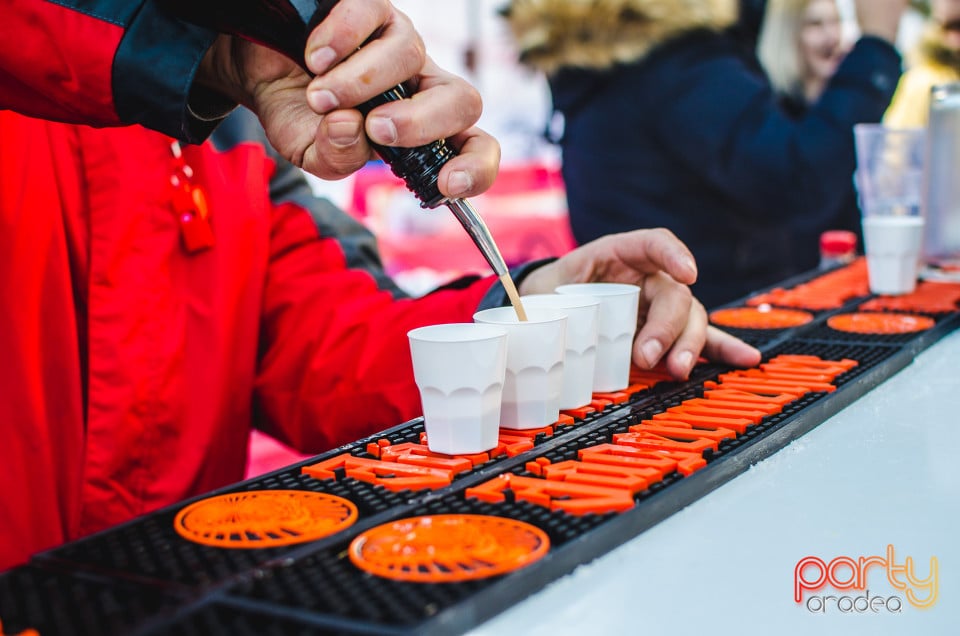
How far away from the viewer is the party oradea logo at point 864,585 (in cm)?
66

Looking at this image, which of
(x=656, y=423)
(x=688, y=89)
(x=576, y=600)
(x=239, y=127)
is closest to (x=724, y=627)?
(x=576, y=600)

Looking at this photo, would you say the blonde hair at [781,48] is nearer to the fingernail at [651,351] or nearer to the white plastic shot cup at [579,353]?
the fingernail at [651,351]

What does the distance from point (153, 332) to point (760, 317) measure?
0.97 metres

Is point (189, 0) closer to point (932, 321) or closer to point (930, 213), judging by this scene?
point (932, 321)

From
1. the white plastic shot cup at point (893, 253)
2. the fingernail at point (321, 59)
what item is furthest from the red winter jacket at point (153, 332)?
the white plastic shot cup at point (893, 253)

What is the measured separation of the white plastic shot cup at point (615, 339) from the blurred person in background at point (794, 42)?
2.09 m

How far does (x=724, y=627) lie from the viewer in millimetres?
621

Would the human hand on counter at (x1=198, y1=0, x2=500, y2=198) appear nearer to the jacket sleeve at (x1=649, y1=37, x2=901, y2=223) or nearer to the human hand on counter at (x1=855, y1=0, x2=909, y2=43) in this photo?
the jacket sleeve at (x1=649, y1=37, x2=901, y2=223)

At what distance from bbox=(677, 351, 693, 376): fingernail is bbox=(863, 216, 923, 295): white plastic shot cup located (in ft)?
2.54

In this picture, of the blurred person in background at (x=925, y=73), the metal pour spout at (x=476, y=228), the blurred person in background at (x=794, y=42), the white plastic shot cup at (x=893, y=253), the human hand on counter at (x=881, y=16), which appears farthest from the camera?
the blurred person in background at (x=925, y=73)

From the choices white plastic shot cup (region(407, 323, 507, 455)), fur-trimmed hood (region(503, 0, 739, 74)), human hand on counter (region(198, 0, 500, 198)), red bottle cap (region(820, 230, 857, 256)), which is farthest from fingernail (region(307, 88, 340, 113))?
red bottle cap (region(820, 230, 857, 256))

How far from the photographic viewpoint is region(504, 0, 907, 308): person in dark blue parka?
2.32 meters

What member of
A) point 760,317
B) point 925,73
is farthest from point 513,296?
point 925,73

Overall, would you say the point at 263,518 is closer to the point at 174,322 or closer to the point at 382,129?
the point at 382,129
